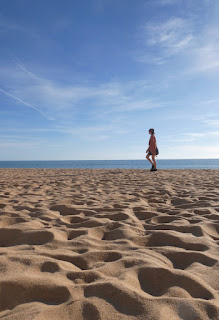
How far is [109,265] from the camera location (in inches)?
72.6

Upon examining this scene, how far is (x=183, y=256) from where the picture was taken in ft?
6.73

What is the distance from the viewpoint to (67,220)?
3141 mm

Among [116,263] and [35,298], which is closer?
[35,298]

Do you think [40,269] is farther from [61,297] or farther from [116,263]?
[116,263]

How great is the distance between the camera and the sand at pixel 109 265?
4.43 feet

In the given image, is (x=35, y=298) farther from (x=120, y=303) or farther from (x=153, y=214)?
(x=153, y=214)

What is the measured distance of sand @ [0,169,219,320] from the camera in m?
1.35

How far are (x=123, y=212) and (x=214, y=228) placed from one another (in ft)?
3.84

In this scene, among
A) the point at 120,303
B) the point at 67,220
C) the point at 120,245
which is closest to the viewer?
the point at 120,303

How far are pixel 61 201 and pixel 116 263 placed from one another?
2.51 m

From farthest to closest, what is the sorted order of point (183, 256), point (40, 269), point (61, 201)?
point (61, 201)
point (183, 256)
point (40, 269)

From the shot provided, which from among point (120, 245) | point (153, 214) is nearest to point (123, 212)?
point (153, 214)

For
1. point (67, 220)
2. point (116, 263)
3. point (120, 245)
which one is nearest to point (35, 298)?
point (116, 263)

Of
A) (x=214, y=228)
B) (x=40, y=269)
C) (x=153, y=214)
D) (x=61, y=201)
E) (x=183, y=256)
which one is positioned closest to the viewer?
(x=40, y=269)
